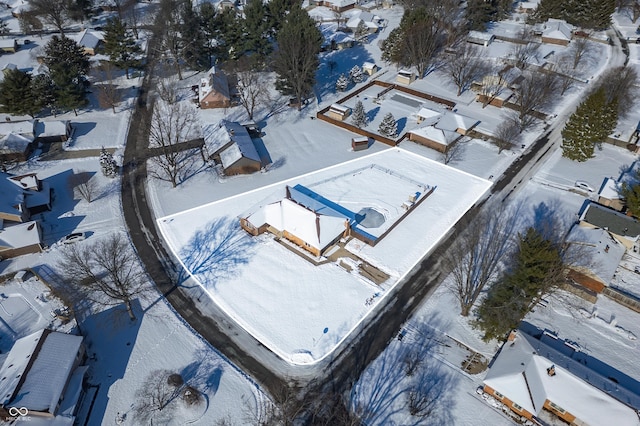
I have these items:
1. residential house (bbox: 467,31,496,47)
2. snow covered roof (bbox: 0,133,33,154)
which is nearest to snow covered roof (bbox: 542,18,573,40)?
residential house (bbox: 467,31,496,47)

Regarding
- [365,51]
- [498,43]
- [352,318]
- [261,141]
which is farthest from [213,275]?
[498,43]

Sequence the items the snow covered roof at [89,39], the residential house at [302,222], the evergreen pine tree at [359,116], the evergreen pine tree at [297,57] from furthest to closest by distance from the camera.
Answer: the snow covered roof at [89,39], the evergreen pine tree at [297,57], the evergreen pine tree at [359,116], the residential house at [302,222]

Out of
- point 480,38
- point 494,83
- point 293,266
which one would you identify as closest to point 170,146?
point 293,266

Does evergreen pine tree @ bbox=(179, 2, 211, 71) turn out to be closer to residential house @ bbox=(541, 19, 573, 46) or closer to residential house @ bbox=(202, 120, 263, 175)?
residential house @ bbox=(202, 120, 263, 175)

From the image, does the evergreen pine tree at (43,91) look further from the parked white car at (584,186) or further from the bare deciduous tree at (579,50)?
the bare deciduous tree at (579,50)

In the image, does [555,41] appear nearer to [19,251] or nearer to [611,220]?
[611,220]

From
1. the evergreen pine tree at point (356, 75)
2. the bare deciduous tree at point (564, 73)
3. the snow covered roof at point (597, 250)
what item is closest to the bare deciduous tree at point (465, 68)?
the bare deciduous tree at point (564, 73)
